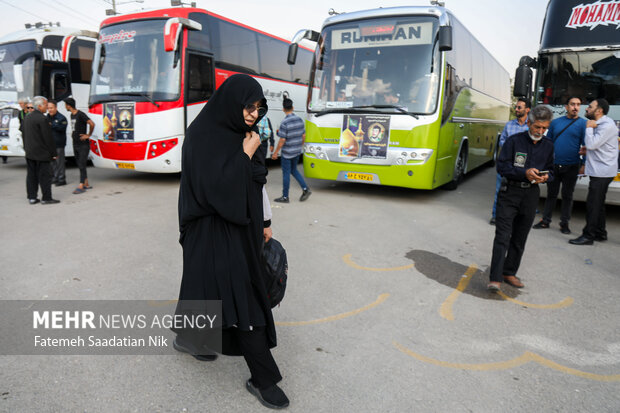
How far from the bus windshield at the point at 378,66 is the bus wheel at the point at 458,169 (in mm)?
2619

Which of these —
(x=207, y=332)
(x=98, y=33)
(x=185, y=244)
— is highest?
(x=98, y=33)

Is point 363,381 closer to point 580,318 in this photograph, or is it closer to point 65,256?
point 580,318

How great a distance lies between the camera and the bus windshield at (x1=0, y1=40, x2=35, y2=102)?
11531 millimetres

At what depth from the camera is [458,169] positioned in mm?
10367

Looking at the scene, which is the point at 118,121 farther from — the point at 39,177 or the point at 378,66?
the point at 378,66

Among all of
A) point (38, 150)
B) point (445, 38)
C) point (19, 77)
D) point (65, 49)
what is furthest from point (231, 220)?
point (65, 49)

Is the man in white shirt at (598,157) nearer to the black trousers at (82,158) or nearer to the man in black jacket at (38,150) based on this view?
the man in black jacket at (38,150)

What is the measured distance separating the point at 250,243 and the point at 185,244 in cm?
42

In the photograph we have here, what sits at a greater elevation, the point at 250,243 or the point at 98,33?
the point at 98,33

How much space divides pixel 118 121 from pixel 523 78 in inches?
321

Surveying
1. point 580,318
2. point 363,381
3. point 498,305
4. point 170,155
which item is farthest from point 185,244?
point 170,155

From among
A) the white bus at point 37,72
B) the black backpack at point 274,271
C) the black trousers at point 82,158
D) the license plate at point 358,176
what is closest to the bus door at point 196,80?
the black trousers at point 82,158

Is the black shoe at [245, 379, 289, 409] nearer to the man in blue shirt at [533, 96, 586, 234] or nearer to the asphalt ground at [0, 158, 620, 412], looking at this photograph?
the asphalt ground at [0, 158, 620, 412]

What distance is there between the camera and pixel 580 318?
12.7ft
